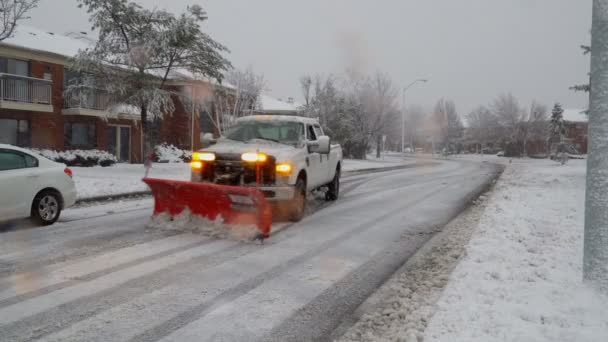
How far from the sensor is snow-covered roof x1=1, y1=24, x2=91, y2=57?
73.3 ft

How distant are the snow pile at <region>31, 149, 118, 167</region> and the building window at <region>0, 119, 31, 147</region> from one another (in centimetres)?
128

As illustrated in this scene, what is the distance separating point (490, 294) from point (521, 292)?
0.32 metres

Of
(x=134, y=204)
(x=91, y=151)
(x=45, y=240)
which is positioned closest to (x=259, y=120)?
(x=134, y=204)

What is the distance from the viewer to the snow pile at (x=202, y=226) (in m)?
6.78

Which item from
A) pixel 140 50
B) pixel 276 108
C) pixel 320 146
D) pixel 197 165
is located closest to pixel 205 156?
pixel 197 165

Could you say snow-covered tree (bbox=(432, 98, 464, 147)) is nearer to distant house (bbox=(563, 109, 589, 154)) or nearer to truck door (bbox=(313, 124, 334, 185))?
distant house (bbox=(563, 109, 589, 154))

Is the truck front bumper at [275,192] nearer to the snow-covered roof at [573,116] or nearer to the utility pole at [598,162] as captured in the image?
the utility pole at [598,162]

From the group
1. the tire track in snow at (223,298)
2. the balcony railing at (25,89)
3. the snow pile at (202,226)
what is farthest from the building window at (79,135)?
the tire track in snow at (223,298)

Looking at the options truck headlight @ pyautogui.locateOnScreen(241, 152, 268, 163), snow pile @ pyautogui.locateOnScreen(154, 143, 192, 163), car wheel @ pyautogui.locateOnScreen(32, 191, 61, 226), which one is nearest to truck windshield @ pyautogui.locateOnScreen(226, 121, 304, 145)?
truck headlight @ pyautogui.locateOnScreen(241, 152, 268, 163)

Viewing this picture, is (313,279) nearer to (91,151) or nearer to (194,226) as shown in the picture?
(194,226)

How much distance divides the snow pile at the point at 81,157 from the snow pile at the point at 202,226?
17.0 m

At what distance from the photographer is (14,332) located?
356cm

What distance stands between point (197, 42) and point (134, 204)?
32.7ft

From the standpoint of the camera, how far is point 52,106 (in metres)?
23.2
